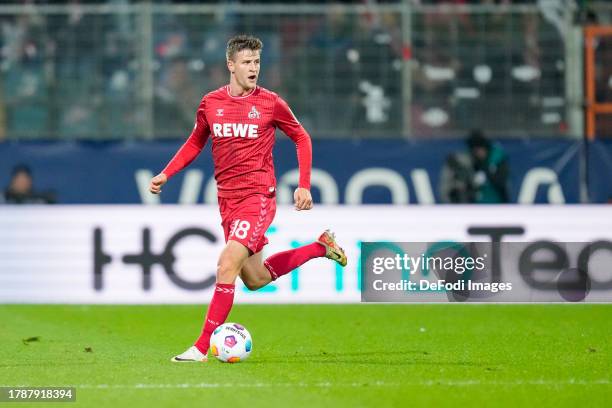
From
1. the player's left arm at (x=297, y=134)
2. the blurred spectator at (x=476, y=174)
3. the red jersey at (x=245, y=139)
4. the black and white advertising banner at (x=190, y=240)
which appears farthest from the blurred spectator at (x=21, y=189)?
the player's left arm at (x=297, y=134)

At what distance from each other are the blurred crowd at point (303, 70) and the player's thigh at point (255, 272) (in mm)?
7082

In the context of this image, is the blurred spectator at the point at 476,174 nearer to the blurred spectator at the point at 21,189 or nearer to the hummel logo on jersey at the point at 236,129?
the blurred spectator at the point at 21,189

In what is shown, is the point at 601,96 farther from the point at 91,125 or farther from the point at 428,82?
the point at 91,125

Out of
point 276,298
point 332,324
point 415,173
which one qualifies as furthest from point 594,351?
point 415,173

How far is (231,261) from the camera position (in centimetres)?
876

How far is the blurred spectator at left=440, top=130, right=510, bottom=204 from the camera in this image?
16.3 metres

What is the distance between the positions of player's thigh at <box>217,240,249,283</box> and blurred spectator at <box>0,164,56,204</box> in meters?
7.88

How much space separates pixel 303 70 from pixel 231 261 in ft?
26.0

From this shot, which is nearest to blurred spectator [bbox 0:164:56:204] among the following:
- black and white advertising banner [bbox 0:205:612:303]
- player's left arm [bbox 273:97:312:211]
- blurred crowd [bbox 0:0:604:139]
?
blurred crowd [bbox 0:0:604:139]

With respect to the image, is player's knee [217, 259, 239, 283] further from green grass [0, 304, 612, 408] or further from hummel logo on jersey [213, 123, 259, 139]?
hummel logo on jersey [213, 123, 259, 139]

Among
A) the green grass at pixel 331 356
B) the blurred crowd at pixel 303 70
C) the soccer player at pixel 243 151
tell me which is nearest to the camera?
the green grass at pixel 331 356

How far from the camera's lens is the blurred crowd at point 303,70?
1634 cm

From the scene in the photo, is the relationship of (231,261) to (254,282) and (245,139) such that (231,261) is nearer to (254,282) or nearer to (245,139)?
(254,282)

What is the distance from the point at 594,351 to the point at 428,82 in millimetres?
7421
